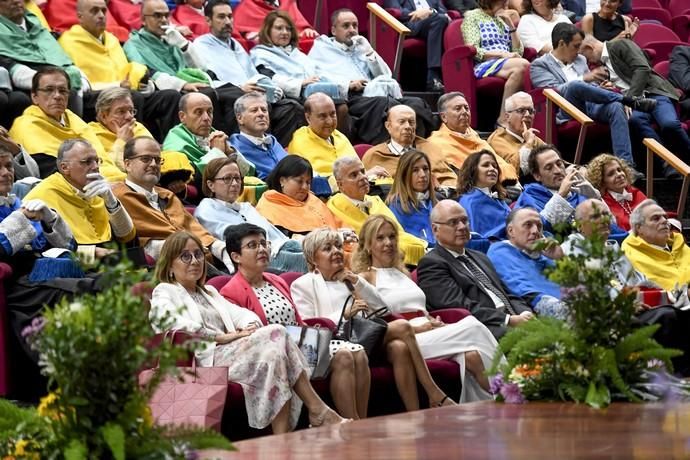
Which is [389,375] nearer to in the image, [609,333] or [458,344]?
[458,344]

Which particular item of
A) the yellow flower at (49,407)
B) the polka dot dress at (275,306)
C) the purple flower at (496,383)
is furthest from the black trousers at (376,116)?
the yellow flower at (49,407)

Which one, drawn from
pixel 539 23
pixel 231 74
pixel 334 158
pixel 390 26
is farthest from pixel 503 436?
pixel 539 23

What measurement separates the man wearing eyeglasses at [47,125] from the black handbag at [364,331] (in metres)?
1.69

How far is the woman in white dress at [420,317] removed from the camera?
6219mm

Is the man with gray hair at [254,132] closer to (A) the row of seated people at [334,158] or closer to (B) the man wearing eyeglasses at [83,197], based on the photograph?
(A) the row of seated people at [334,158]

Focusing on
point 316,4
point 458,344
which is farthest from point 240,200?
point 316,4

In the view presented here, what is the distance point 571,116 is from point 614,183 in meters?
1.11

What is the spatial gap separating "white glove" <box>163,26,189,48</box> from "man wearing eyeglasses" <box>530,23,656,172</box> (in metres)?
2.47

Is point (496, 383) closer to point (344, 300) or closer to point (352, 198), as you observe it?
point (344, 300)

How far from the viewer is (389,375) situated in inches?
238

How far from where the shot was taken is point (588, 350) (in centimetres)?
436

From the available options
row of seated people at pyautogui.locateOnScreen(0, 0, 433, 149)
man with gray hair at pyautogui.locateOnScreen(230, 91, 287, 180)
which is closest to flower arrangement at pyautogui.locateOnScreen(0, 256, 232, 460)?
row of seated people at pyautogui.locateOnScreen(0, 0, 433, 149)

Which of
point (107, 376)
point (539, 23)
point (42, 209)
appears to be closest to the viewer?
point (107, 376)

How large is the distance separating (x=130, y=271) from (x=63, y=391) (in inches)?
11.5
